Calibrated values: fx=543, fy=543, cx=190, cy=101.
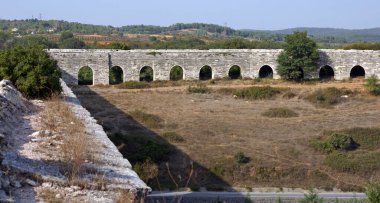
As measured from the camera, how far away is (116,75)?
1400 inches

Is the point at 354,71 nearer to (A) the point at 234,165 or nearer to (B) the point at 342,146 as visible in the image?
(B) the point at 342,146

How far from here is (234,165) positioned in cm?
1841

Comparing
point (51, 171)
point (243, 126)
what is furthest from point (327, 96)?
point (51, 171)

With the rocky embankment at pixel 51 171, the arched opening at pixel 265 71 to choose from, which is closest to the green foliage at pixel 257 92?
the arched opening at pixel 265 71

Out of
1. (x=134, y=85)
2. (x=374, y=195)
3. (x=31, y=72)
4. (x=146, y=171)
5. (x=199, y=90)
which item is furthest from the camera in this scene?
(x=134, y=85)

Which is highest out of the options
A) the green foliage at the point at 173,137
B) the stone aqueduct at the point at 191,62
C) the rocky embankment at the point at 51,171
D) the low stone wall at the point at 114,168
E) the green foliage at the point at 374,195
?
the rocky embankment at the point at 51,171

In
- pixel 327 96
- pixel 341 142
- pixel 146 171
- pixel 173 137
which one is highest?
pixel 327 96

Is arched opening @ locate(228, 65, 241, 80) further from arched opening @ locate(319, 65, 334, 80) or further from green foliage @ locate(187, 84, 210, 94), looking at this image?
green foliage @ locate(187, 84, 210, 94)

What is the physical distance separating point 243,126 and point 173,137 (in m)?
3.74

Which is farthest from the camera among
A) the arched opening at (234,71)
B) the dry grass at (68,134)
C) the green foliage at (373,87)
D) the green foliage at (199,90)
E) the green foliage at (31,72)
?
the arched opening at (234,71)

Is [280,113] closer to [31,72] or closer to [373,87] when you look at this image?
[373,87]

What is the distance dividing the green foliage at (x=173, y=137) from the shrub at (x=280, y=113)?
19.5 ft

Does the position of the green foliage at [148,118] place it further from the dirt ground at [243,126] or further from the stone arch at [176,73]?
the stone arch at [176,73]

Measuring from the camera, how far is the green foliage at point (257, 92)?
29656 millimetres
